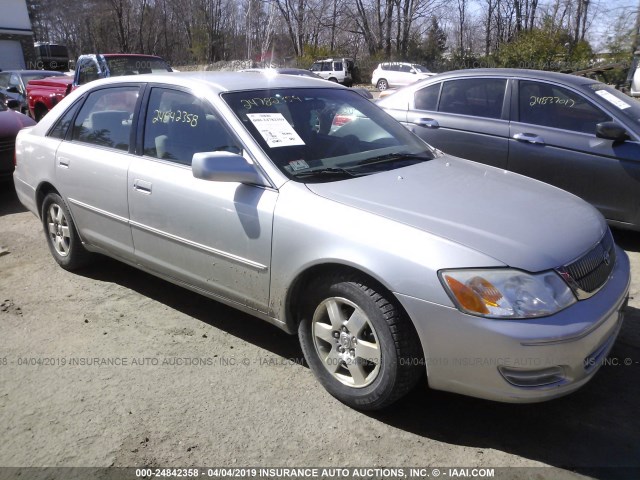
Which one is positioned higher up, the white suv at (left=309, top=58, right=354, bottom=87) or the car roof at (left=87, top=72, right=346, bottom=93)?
the car roof at (left=87, top=72, right=346, bottom=93)

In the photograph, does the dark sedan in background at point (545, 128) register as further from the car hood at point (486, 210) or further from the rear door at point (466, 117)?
the car hood at point (486, 210)

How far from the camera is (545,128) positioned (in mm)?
5379

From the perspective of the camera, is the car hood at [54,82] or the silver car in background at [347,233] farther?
the car hood at [54,82]

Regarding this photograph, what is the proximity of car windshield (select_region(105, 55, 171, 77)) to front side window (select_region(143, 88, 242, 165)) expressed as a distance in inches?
357

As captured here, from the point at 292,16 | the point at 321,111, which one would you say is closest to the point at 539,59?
the point at 292,16

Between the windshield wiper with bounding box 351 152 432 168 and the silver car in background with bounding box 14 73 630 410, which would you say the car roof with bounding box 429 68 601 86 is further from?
the windshield wiper with bounding box 351 152 432 168

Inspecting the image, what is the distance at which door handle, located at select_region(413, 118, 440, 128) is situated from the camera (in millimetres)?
6047

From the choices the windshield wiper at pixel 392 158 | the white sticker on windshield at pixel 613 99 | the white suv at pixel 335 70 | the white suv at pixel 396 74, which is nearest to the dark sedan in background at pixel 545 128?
the white sticker on windshield at pixel 613 99

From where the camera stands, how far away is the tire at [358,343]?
2.62 meters

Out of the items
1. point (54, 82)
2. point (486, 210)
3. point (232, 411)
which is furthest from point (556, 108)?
point (54, 82)

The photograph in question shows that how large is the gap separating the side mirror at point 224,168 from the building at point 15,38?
36.2 meters

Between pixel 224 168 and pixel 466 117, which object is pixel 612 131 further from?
pixel 224 168

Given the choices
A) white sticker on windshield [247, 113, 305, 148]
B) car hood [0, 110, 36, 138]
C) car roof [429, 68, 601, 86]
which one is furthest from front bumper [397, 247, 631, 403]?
car hood [0, 110, 36, 138]

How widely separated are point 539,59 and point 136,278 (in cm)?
2832
